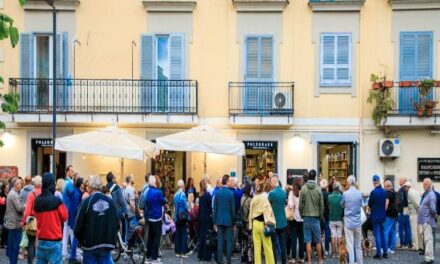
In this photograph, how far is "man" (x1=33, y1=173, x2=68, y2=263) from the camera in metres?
11.8

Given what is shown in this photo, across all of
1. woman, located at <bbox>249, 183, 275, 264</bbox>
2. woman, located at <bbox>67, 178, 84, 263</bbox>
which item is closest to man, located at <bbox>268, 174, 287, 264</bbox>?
woman, located at <bbox>249, 183, 275, 264</bbox>

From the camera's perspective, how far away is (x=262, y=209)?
14844 mm

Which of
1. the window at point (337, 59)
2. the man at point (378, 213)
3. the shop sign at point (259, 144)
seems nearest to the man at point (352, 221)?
the man at point (378, 213)

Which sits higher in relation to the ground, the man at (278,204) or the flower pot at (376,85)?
the flower pot at (376,85)

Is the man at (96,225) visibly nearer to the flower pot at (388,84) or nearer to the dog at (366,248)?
the dog at (366,248)

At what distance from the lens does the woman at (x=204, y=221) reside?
1706cm

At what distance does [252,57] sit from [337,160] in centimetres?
442

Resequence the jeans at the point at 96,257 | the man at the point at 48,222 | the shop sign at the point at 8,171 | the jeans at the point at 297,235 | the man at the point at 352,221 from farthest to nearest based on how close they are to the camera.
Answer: the shop sign at the point at 8,171
the jeans at the point at 297,235
the man at the point at 352,221
the man at the point at 48,222
the jeans at the point at 96,257

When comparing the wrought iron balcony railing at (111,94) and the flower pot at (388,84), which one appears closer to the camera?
the flower pot at (388,84)

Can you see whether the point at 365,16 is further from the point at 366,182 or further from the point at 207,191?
the point at 207,191

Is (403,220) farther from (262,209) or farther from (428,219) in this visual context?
(262,209)

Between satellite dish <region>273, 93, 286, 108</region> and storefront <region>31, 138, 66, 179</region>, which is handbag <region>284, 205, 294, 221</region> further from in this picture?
storefront <region>31, 138, 66, 179</region>

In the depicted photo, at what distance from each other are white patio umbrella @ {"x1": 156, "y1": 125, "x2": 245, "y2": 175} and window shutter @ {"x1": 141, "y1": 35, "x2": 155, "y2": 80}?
454cm

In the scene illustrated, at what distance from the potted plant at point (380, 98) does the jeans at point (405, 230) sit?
4.32 metres
